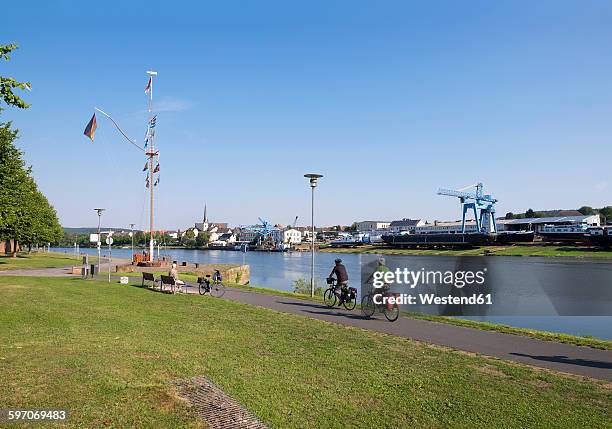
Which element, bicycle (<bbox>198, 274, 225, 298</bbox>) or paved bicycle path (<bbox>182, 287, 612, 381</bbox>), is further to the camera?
bicycle (<bbox>198, 274, 225, 298</bbox>)

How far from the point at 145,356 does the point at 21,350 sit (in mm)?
2088

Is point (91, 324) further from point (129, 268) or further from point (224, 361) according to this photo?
point (129, 268)

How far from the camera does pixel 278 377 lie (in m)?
6.95

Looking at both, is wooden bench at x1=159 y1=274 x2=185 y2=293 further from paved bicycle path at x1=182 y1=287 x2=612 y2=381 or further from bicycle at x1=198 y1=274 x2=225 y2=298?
paved bicycle path at x1=182 y1=287 x2=612 y2=381

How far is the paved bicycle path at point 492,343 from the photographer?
8414mm

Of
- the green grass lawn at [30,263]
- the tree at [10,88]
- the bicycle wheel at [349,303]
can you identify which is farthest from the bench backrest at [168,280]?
the green grass lawn at [30,263]

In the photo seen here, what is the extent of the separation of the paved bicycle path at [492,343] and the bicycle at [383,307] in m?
0.18

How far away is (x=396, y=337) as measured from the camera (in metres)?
10.6

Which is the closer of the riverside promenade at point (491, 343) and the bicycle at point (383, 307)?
the riverside promenade at point (491, 343)

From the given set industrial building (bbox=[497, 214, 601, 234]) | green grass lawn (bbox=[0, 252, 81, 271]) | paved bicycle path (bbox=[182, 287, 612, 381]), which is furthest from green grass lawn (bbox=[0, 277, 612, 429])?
industrial building (bbox=[497, 214, 601, 234])

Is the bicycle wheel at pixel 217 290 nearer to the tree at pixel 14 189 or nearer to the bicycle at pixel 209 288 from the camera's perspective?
the bicycle at pixel 209 288

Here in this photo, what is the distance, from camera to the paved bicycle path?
27.6 ft

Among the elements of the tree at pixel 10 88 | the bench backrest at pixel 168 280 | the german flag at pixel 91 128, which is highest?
the german flag at pixel 91 128

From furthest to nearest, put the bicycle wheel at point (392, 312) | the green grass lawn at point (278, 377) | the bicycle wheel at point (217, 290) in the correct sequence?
the bicycle wheel at point (217, 290), the bicycle wheel at point (392, 312), the green grass lawn at point (278, 377)
